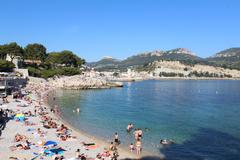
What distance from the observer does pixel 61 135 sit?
3095 cm

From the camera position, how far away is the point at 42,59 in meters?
126

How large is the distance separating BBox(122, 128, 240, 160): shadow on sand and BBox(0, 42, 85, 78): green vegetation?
267 feet

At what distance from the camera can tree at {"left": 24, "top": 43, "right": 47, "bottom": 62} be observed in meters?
123

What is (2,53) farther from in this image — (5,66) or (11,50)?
(5,66)

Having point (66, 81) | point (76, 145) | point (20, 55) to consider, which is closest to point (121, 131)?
point (76, 145)

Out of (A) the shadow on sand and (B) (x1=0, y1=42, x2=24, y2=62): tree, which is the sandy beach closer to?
(A) the shadow on sand

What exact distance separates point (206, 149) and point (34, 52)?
106m

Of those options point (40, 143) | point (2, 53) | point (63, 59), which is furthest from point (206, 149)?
point (63, 59)

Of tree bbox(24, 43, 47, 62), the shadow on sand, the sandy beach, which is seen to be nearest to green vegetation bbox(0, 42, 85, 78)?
tree bbox(24, 43, 47, 62)

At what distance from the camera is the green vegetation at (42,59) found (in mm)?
108188

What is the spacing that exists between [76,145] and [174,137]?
10.4 metres

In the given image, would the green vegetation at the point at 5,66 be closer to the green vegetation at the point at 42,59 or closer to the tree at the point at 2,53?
the green vegetation at the point at 42,59

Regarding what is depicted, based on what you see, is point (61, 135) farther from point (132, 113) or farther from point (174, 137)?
point (132, 113)

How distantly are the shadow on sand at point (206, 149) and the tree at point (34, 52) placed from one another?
99.8 m
